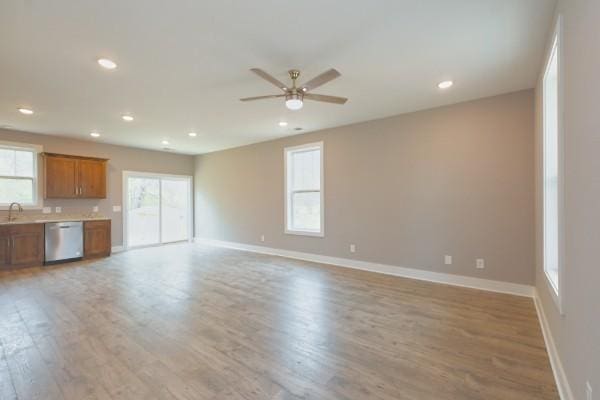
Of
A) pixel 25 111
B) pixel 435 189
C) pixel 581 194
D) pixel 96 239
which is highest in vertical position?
pixel 25 111

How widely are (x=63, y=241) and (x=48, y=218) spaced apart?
0.69m

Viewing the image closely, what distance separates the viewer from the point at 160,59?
2.77 meters

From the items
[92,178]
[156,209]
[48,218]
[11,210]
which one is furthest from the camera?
[156,209]

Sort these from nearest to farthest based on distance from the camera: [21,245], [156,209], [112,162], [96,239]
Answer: [21,245], [96,239], [112,162], [156,209]

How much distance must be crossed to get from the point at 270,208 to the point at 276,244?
849mm

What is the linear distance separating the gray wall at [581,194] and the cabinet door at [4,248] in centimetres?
A: 763

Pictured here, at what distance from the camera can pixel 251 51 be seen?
2.62 meters

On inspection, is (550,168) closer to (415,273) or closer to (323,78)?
(323,78)

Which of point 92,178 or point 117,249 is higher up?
point 92,178

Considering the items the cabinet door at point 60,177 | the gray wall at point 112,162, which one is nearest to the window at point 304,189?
the gray wall at point 112,162

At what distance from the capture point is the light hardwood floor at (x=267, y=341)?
6.22ft

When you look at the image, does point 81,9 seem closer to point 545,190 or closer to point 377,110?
point 377,110

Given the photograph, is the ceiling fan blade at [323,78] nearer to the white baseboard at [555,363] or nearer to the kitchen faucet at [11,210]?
the white baseboard at [555,363]

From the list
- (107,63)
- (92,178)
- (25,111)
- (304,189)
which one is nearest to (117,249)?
(92,178)
